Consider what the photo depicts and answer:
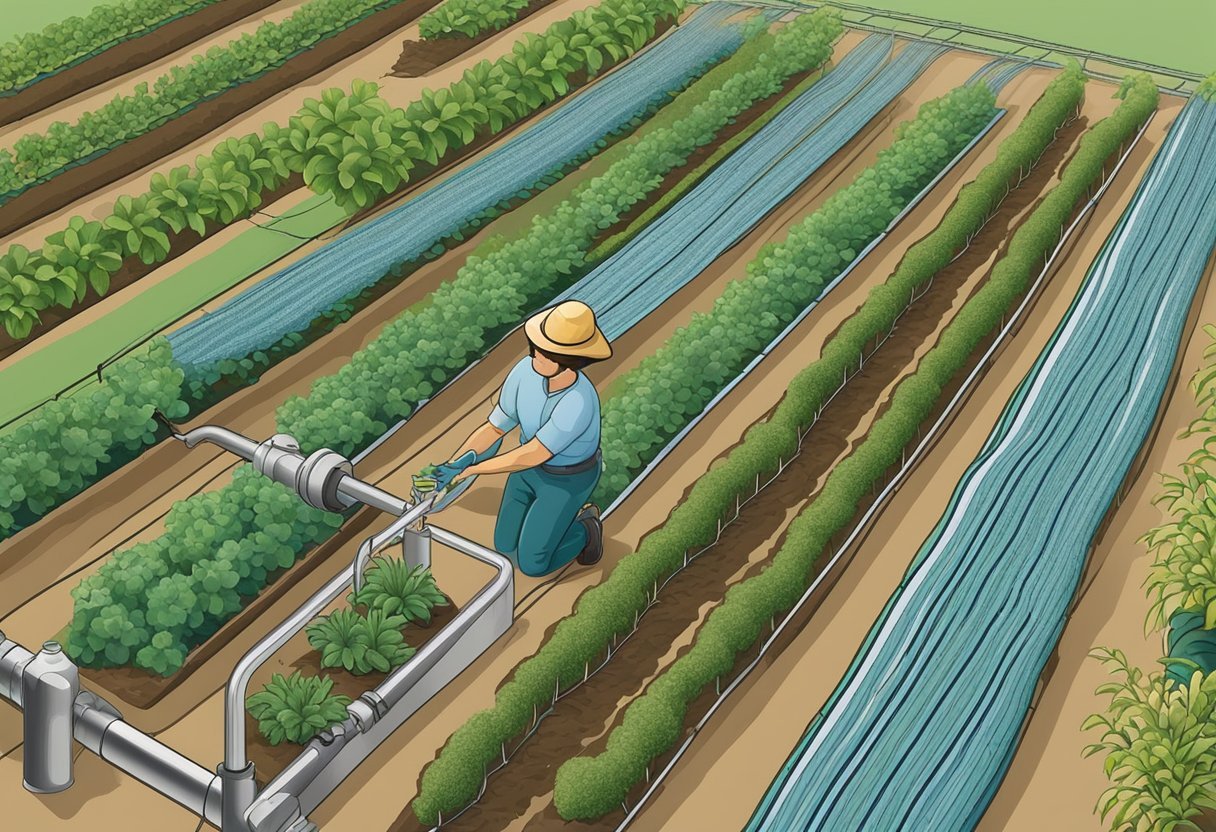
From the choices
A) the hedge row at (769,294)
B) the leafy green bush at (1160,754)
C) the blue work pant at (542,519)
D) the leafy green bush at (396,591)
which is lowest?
the leafy green bush at (396,591)

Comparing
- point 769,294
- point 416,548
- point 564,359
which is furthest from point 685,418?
point 416,548

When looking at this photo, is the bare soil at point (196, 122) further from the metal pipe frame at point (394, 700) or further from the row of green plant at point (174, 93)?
the metal pipe frame at point (394, 700)

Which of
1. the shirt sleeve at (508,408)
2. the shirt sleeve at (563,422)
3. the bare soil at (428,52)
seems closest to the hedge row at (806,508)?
the shirt sleeve at (563,422)

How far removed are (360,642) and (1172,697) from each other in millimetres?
3621

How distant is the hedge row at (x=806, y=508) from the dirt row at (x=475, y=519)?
1.21 ft

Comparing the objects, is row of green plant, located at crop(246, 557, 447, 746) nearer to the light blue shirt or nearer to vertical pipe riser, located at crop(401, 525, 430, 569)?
vertical pipe riser, located at crop(401, 525, 430, 569)

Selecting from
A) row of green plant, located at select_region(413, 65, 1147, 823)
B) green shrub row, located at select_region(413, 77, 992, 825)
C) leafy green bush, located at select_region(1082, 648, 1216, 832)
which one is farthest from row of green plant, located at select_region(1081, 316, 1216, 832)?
green shrub row, located at select_region(413, 77, 992, 825)

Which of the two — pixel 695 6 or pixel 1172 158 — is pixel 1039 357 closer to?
pixel 1172 158

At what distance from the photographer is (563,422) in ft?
25.3

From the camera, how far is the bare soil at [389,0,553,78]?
1328 cm

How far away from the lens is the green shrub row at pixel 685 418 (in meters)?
7.17

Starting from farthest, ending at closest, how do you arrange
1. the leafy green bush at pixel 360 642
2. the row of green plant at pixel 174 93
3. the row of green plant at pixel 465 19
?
1. the row of green plant at pixel 465 19
2. the row of green plant at pixel 174 93
3. the leafy green bush at pixel 360 642

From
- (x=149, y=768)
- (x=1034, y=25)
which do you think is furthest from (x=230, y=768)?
(x=1034, y=25)

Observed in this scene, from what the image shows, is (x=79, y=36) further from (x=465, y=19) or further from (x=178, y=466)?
(x=178, y=466)
